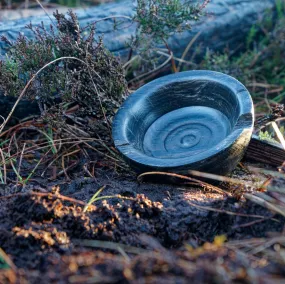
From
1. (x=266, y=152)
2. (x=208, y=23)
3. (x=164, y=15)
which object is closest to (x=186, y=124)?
(x=266, y=152)

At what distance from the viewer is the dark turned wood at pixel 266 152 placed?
3.50 metres

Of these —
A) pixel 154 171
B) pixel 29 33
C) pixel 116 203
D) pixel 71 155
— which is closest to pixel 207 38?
pixel 29 33

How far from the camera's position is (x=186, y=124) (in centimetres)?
352

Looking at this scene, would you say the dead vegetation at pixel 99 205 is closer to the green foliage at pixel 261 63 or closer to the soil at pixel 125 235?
the soil at pixel 125 235

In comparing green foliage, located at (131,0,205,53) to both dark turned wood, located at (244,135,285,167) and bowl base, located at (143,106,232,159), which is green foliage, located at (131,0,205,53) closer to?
bowl base, located at (143,106,232,159)

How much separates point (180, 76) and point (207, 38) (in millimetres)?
1895

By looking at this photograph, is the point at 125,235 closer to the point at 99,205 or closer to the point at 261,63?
the point at 99,205

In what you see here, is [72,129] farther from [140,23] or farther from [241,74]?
[241,74]

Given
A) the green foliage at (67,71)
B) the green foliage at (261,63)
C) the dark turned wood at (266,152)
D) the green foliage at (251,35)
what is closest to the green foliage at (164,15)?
the green foliage at (67,71)

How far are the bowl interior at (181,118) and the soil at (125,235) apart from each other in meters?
0.47

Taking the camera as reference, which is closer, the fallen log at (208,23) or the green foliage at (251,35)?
the fallen log at (208,23)

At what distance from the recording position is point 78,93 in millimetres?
3615

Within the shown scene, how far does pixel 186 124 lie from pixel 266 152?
575mm

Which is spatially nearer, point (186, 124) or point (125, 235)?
point (125, 235)
